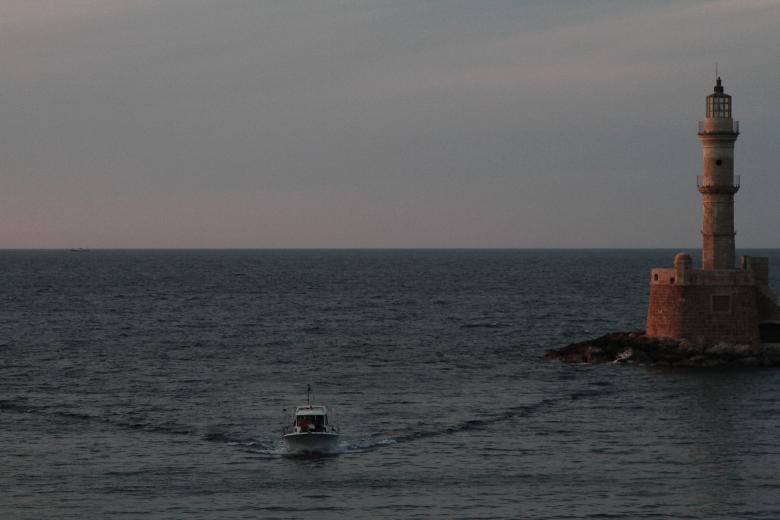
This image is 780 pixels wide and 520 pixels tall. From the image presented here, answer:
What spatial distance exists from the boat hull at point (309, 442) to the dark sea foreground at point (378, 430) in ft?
2.46

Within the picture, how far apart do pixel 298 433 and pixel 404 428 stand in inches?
293

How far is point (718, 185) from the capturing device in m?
79.0

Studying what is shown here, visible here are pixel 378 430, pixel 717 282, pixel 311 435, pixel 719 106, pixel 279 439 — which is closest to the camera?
pixel 311 435

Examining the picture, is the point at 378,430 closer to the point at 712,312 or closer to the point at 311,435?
the point at 311,435

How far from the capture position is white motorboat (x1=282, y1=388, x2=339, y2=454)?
175 feet

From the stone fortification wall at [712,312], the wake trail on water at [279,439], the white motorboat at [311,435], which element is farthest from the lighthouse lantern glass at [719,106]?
the white motorboat at [311,435]

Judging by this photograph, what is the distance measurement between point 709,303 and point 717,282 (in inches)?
50.6

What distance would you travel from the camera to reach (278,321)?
127562 millimetres

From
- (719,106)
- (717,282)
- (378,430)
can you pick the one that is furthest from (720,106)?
(378,430)

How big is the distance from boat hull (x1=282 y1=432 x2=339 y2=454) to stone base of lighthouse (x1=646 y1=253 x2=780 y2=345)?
3046 cm

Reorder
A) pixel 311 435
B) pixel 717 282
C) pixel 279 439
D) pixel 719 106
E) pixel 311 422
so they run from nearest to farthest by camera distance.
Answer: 1. pixel 311 435
2. pixel 311 422
3. pixel 279 439
4. pixel 717 282
5. pixel 719 106

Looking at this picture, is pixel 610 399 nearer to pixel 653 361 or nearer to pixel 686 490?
pixel 653 361

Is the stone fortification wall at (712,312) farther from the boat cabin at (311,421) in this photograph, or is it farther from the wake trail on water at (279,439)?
the boat cabin at (311,421)

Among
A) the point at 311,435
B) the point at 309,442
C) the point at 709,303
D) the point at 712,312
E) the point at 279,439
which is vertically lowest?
the point at 279,439
